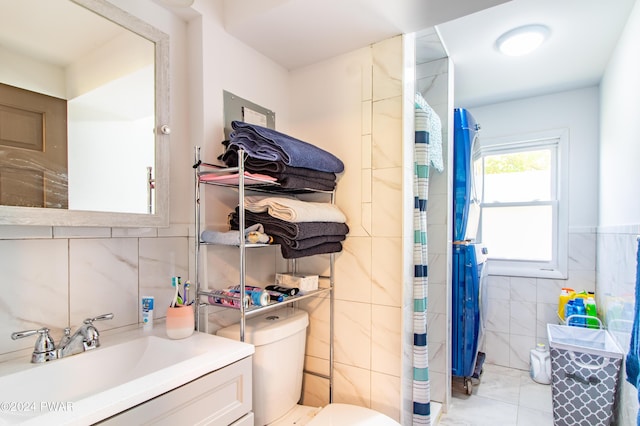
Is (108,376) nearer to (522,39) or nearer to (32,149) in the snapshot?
(32,149)

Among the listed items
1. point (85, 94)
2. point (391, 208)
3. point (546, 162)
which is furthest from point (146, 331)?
point (546, 162)

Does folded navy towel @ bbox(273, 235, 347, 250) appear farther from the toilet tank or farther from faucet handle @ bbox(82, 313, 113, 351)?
faucet handle @ bbox(82, 313, 113, 351)

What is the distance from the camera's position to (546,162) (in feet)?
9.05

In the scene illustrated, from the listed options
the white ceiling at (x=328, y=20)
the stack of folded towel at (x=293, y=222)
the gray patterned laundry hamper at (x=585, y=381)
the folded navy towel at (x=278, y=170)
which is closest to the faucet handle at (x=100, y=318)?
the stack of folded towel at (x=293, y=222)

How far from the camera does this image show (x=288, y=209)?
1.21 metres

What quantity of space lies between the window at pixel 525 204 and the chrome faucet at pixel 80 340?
2.52 metres

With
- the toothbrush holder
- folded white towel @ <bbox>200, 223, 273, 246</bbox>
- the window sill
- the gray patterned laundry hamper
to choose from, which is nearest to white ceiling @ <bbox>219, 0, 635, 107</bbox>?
folded white towel @ <bbox>200, 223, 273, 246</bbox>

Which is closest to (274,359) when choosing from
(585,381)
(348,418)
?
(348,418)

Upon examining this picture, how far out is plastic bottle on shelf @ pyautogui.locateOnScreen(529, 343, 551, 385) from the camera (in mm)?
2438

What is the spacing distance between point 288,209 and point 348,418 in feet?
2.77

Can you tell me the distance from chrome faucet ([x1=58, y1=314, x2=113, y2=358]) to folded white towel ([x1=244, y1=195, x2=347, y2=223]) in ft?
2.06

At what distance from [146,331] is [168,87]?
88cm

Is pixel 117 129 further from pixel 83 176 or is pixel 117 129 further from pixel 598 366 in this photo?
pixel 598 366

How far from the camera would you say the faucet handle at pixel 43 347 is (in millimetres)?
852
